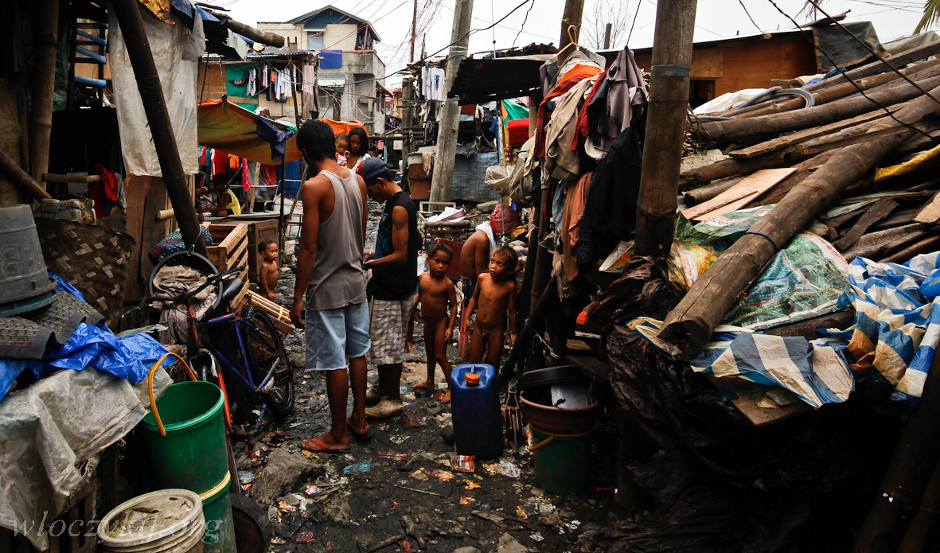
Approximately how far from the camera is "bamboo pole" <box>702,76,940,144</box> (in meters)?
4.48

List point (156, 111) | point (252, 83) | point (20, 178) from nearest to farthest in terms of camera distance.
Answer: point (20, 178) < point (156, 111) < point (252, 83)

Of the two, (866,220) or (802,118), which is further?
Answer: (802,118)

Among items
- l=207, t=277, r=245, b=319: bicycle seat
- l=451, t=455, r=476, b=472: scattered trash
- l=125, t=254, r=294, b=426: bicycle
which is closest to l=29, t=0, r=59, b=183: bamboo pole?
l=125, t=254, r=294, b=426: bicycle

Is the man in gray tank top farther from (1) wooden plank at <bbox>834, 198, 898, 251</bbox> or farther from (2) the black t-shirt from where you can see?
(1) wooden plank at <bbox>834, 198, 898, 251</bbox>

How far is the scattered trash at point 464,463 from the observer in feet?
14.4

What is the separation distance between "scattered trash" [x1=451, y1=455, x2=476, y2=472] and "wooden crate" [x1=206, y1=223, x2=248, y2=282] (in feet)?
10.7

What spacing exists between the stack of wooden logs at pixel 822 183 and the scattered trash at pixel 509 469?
2154mm

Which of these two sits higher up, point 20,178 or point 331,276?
point 20,178

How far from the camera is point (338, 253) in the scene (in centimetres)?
429

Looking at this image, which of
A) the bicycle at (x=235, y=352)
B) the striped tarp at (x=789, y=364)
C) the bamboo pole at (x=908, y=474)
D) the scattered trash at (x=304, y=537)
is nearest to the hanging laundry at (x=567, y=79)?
the bicycle at (x=235, y=352)

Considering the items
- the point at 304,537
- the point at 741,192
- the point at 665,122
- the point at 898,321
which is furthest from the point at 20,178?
the point at 898,321

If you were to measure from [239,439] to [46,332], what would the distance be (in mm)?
2571

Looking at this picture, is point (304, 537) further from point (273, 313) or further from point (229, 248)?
point (229, 248)

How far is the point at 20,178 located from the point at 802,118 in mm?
5885
